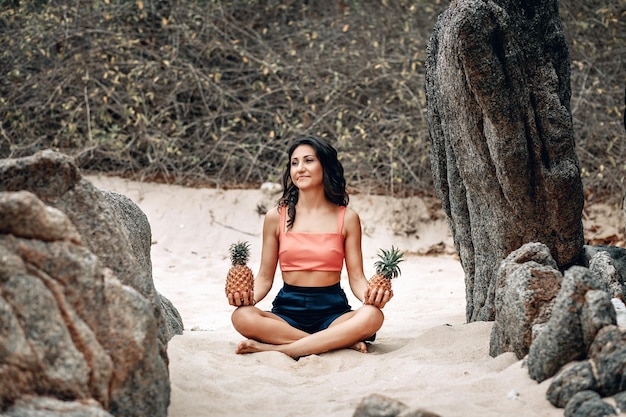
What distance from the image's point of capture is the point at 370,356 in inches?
177

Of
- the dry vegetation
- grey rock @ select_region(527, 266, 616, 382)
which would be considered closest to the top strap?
grey rock @ select_region(527, 266, 616, 382)

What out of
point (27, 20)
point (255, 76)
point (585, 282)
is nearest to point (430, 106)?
point (585, 282)

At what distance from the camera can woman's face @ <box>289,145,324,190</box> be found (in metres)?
5.00

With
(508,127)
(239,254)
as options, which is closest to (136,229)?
(239,254)

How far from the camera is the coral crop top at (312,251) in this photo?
4.91 m

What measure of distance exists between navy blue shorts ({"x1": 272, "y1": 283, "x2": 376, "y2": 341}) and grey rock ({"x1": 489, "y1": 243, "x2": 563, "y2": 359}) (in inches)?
43.9

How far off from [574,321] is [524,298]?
527mm

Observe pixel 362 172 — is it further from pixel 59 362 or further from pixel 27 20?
pixel 59 362

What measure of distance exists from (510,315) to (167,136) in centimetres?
696

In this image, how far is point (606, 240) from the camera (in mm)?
8469

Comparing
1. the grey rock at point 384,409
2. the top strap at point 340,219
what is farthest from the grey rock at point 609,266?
the grey rock at point 384,409

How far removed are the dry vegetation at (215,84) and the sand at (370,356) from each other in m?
0.94

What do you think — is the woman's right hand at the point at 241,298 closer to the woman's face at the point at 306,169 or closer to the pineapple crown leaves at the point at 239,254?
the pineapple crown leaves at the point at 239,254

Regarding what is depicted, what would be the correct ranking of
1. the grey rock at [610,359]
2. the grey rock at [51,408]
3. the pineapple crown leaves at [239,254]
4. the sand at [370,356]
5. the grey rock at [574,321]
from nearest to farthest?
the grey rock at [51,408] → the grey rock at [610,359] → the grey rock at [574,321] → the sand at [370,356] → the pineapple crown leaves at [239,254]
